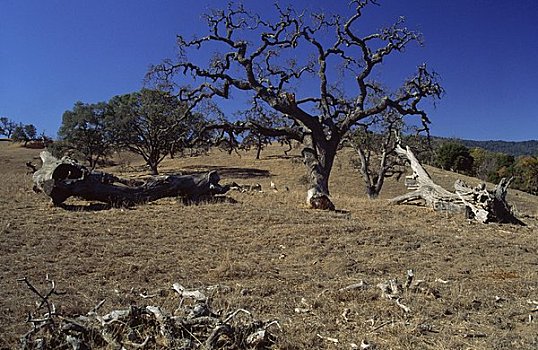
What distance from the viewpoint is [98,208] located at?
36.5ft

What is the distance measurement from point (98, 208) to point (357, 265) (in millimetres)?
7060

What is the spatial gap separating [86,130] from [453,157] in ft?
172

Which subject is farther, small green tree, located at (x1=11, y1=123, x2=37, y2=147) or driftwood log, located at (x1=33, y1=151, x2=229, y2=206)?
small green tree, located at (x1=11, y1=123, x2=37, y2=147)

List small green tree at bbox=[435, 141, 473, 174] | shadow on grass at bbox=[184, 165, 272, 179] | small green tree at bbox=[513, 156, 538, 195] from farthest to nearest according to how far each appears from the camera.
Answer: small green tree at bbox=[435, 141, 473, 174]
small green tree at bbox=[513, 156, 538, 195]
shadow on grass at bbox=[184, 165, 272, 179]

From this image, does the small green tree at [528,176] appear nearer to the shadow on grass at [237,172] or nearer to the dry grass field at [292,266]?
the shadow on grass at [237,172]

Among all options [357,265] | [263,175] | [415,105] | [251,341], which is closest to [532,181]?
[263,175]

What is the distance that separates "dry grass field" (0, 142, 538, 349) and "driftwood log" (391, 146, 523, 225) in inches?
22.6

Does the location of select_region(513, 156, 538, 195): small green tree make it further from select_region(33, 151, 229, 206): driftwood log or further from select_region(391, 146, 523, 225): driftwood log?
select_region(33, 151, 229, 206): driftwood log

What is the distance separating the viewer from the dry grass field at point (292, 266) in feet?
15.1

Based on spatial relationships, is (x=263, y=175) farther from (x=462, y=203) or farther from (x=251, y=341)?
(x=251, y=341)

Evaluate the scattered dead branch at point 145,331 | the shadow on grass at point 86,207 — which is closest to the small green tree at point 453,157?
the shadow on grass at point 86,207

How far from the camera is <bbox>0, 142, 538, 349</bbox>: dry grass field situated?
4.59 metres

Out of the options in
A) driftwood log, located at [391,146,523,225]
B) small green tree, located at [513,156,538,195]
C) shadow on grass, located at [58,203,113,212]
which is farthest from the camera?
small green tree, located at [513,156,538,195]

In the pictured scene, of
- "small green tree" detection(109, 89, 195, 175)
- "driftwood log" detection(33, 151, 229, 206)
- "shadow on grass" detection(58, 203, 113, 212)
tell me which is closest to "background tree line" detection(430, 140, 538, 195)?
"small green tree" detection(109, 89, 195, 175)
